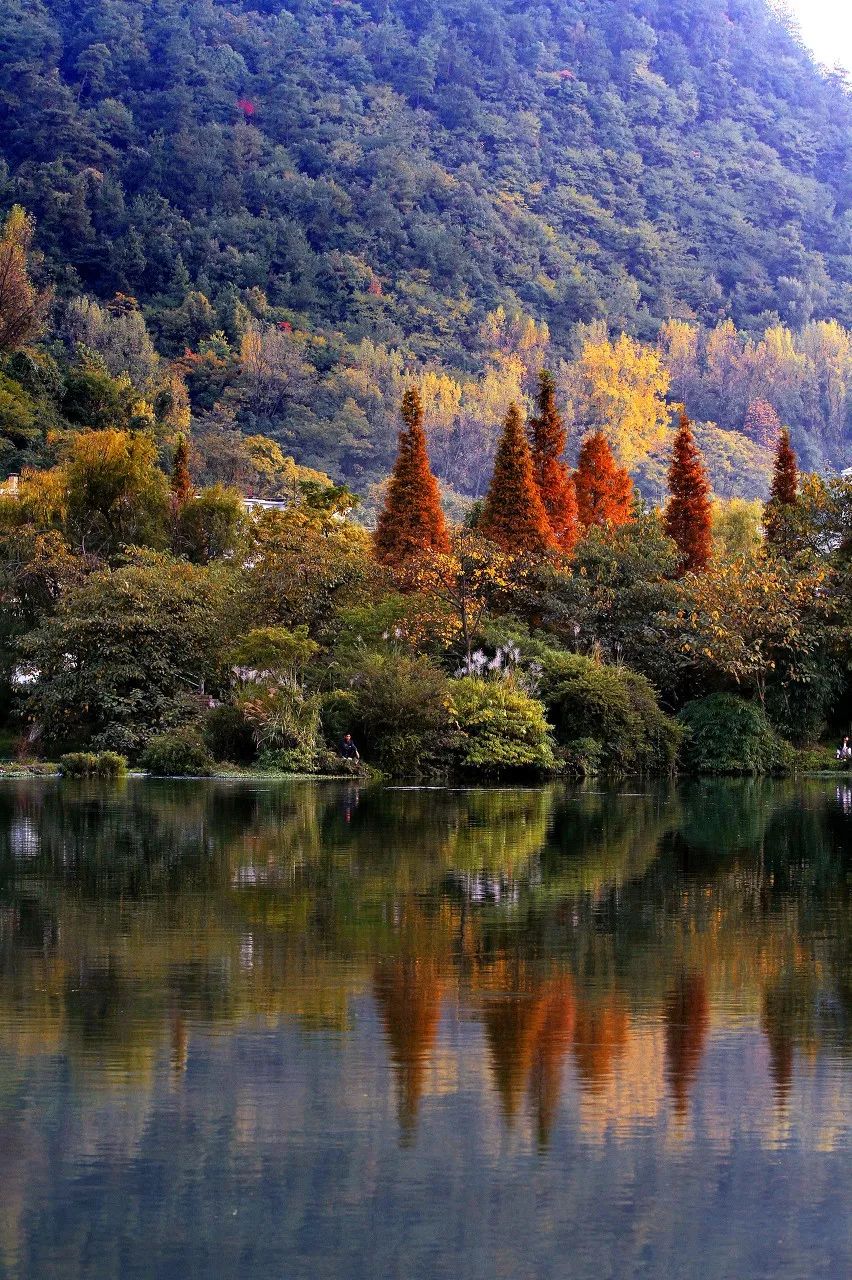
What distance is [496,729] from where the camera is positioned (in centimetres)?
3050

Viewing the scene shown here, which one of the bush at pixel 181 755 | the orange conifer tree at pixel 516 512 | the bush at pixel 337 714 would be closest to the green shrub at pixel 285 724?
the bush at pixel 337 714

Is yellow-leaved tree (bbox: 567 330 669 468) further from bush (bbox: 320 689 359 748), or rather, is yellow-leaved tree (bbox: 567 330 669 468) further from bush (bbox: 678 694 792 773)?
bush (bbox: 320 689 359 748)

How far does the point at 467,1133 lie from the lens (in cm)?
665

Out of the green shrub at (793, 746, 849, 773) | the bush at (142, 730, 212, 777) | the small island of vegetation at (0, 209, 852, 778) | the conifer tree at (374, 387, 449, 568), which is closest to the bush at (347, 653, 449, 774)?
the small island of vegetation at (0, 209, 852, 778)

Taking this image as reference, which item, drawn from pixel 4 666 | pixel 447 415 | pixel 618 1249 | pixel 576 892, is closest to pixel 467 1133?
pixel 618 1249

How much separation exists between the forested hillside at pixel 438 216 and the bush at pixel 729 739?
76.3 metres

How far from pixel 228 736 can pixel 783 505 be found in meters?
15.7

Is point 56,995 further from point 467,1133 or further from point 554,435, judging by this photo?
point 554,435

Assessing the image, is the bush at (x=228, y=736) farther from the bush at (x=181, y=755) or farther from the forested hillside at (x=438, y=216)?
the forested hillside at (x=438, y=216)

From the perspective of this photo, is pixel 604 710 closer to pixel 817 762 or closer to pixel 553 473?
pixel 817 762

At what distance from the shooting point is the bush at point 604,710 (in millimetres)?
32438

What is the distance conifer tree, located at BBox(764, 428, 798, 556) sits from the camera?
39.9m

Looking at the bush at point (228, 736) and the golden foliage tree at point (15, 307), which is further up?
the golden foliage tree at point (15, 307)

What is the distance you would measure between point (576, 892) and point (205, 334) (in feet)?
380
